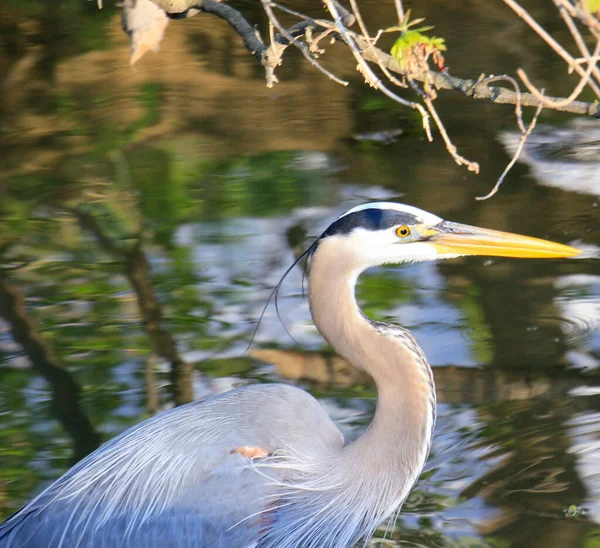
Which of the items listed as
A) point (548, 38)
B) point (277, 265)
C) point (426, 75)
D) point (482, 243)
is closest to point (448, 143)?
point (426, 75)

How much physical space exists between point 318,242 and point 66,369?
6.98ft

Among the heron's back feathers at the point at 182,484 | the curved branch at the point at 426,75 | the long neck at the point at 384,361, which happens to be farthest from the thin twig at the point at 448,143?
the heron's back feathers at the point at 182,484

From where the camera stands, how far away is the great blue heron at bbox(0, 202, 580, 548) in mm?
3273

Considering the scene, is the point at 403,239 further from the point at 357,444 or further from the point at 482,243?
the point at 357,444

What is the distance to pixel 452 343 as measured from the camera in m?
4.96

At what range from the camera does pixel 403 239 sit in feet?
11.0

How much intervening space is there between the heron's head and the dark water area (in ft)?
3.35

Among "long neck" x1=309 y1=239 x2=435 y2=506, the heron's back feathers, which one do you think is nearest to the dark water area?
"long neck" x1=309 y1=239 x2=435 y2=506

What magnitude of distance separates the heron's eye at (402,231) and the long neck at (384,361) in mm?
185

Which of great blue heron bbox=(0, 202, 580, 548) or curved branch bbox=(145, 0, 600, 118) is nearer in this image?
curved branch bbox=(145, 0, 600, 118)

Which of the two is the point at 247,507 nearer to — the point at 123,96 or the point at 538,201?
the point at 538,201

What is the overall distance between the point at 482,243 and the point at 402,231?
0.31 metres

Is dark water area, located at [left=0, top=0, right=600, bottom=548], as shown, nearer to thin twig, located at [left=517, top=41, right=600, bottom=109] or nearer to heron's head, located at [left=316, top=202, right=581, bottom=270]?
heron's head, located at [left=316, top=202, right=581, bottom=270]

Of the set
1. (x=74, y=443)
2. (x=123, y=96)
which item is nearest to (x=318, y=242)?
(x=74, y=443)
